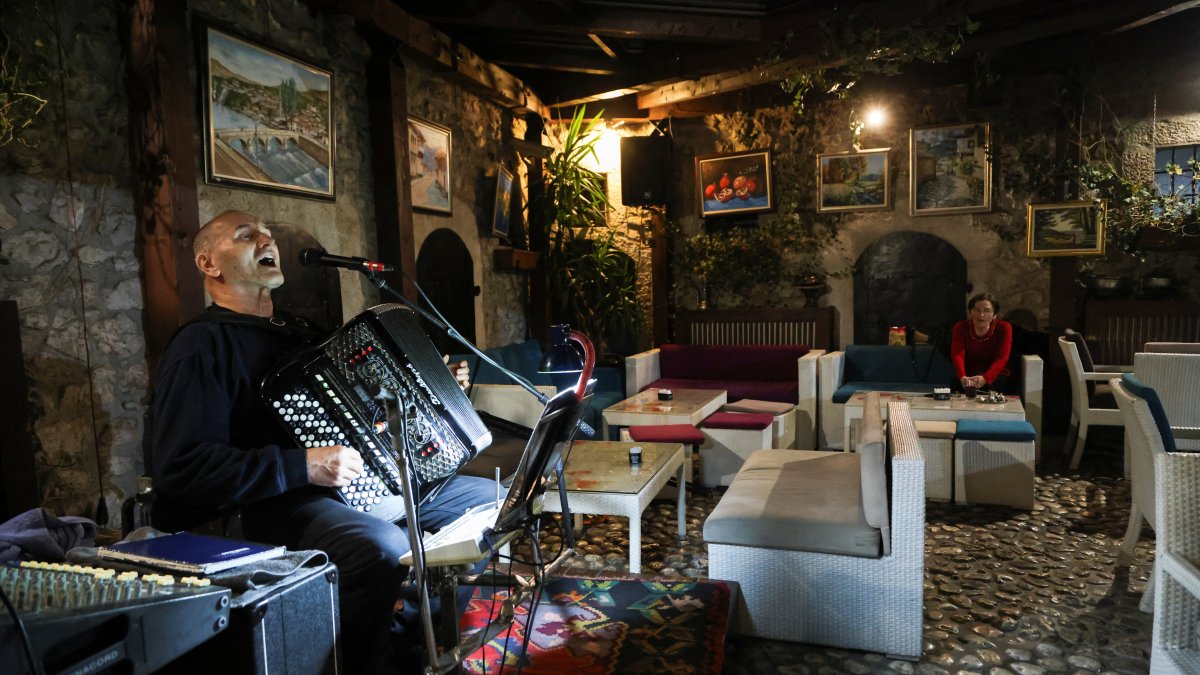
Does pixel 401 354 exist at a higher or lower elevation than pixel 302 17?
lower

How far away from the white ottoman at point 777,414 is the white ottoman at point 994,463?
43.9 inches

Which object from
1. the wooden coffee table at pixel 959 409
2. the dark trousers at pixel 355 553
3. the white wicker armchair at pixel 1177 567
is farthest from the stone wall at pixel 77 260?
the wooden coffee table at pixel 959 409

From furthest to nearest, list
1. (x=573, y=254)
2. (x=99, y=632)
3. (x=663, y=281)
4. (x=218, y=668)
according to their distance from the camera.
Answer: (x=663, y=281), (x=573, y=254), (x=218, y=668), (x=99, y=632)

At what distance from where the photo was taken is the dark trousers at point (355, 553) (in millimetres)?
1938

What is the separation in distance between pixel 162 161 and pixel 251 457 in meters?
1.89

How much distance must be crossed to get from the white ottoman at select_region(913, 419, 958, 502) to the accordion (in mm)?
2869

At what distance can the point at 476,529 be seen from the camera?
75.0 inches

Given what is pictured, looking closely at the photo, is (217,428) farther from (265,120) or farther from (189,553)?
(265,120)

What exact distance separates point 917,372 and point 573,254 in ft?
10.7

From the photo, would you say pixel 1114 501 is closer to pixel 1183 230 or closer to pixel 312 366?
pixel 1183 230

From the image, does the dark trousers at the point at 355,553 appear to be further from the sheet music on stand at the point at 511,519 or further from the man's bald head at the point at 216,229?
the man's bald head at the point at 216,229

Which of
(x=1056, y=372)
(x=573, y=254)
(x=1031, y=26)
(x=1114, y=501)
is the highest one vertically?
(x=1031, y=26)

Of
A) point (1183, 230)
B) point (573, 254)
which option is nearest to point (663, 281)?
point (573, 254)

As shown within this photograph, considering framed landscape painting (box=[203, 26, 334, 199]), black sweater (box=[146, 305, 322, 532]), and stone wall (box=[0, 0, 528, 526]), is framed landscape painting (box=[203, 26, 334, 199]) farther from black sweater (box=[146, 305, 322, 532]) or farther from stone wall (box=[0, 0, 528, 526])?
black sweater (box=[146, 305, 322, 532])
